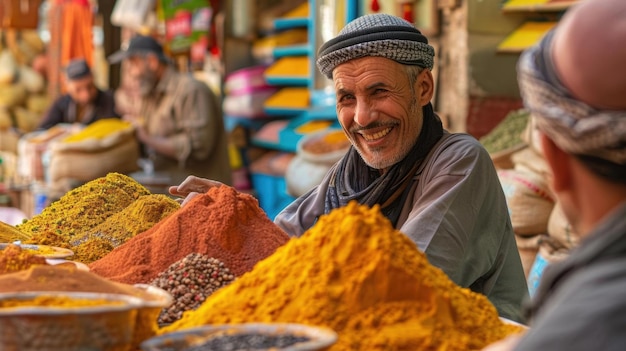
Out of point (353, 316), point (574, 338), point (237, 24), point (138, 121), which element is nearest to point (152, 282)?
point (353, 316)

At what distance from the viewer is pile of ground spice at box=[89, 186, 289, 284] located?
1782 mm

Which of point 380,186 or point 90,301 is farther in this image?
point 380,186

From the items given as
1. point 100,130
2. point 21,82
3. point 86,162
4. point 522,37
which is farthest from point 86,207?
point 21,82

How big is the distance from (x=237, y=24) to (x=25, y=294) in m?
6.08

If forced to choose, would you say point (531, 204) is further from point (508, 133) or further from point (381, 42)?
point (381, 42)

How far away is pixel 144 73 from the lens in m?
5.76

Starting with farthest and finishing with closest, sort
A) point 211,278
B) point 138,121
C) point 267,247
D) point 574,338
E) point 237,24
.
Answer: point 237,24
point 138,121
point 267,247
point 211,278
point 574,338

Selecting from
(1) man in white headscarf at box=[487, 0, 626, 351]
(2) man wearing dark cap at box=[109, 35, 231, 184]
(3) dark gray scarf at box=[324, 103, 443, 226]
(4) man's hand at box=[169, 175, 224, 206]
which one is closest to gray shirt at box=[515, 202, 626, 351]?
(1) man in white headscarf at box=[487, 0, 626, 351]

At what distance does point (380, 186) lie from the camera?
7.10 feet

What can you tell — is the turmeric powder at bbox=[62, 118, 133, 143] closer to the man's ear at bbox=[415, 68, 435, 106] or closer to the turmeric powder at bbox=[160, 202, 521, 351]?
the man's ear at bbox=[415, 68, 435, 106]

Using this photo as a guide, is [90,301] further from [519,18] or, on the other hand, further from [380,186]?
[519,18]

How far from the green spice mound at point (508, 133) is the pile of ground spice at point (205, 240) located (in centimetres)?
226

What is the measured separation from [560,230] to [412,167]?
4.82ft

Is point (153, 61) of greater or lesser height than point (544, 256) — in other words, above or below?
above
